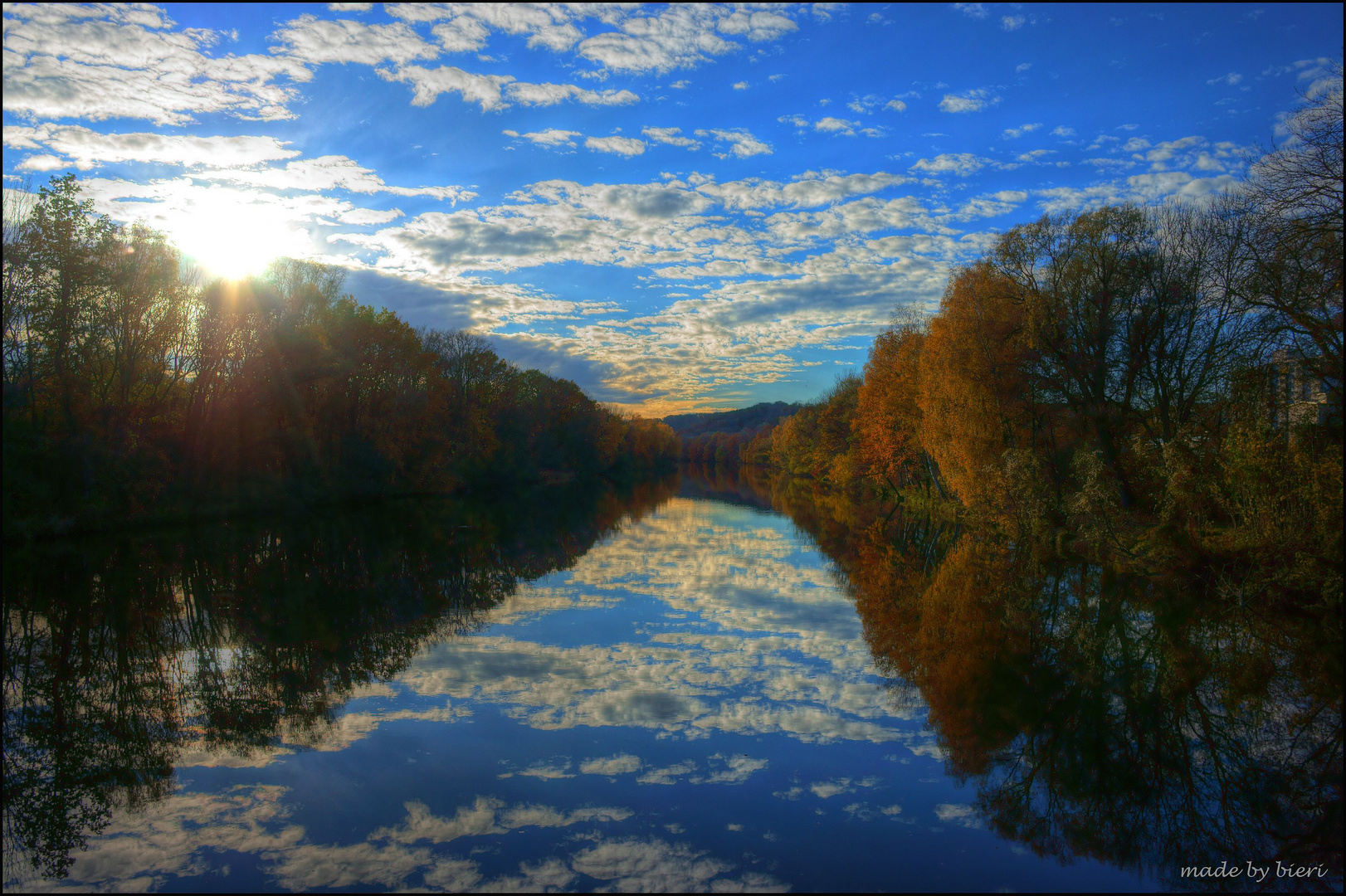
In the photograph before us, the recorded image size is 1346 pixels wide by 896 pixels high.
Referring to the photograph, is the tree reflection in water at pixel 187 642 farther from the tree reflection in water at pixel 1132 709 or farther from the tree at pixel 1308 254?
the tree at pixel 1308 254

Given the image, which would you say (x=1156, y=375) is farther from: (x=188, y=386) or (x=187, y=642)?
(x=188, y=386)

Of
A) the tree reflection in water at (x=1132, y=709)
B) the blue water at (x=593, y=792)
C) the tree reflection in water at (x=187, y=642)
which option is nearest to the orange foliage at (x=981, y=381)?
the tree reflection in water at (x=1132, y=709)

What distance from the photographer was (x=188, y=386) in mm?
31172

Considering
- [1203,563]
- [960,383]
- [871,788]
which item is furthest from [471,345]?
Answer: [871,788]

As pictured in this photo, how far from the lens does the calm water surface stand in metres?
5.40

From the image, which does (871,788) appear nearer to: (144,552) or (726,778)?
(726,778)

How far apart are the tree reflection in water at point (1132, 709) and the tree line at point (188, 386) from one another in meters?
26.4

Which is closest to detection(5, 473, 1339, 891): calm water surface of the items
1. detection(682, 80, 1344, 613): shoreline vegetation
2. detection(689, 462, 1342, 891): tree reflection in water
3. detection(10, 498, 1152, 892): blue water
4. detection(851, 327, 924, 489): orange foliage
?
detection(10, 498, 1152, 892): blue water

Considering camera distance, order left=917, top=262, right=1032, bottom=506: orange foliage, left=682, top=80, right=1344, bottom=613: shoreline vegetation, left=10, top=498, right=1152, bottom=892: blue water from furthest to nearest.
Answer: left=917, top=262, right=1032, bottom=506: orange foliage → left=682, top=80, right=1344, bottom=613: shoreline vegetation → left=10, top=498, right=1152, bottom=892: blue water

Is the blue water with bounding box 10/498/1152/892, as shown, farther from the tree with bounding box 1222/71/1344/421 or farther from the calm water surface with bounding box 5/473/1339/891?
the tree with bounding box 1222/71/1344/421

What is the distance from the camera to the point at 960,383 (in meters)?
28.7

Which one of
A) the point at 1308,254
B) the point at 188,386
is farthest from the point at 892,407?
the point at 188,386

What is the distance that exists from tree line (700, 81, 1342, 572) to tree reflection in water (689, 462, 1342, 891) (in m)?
2.75

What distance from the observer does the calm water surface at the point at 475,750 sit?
17.7 ft
